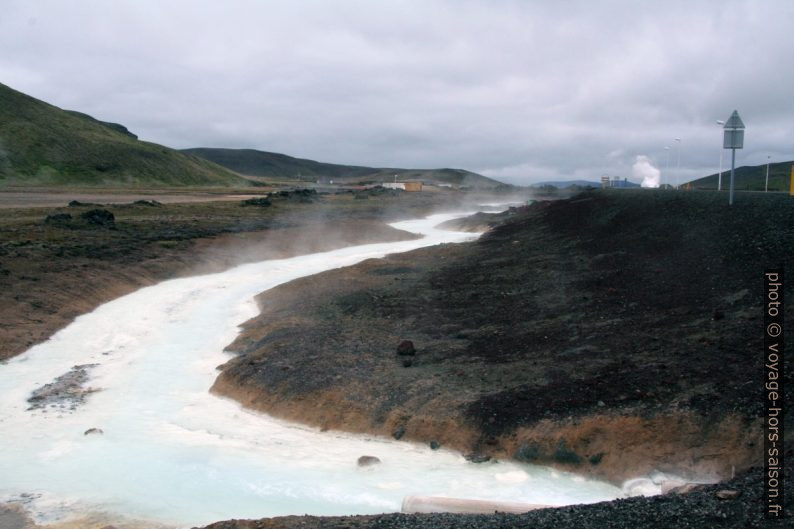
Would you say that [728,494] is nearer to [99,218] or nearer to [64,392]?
[64,392]

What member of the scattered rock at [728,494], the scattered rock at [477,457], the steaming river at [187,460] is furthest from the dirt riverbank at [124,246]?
the scattered rock at [728,494]

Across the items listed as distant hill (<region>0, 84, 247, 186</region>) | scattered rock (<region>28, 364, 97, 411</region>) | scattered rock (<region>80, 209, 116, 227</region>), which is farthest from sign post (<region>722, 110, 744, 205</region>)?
distant hill (<region>0, 84, 247, 186</region>)

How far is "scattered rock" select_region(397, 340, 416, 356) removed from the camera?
20.0m

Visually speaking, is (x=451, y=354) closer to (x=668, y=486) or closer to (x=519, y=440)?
(x=519, y=440)

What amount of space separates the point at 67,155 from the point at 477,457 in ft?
415

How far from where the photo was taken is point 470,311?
2439cm

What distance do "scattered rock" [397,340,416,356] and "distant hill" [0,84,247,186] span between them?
328 feet

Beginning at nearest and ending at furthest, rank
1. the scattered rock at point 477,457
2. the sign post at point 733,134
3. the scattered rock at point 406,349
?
1. the scattered rock at point 477,457
2. the scattered rock at point 406,349
3. the sign post at point 733,134

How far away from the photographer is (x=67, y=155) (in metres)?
124

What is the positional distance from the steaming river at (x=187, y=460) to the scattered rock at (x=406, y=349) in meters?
4.18

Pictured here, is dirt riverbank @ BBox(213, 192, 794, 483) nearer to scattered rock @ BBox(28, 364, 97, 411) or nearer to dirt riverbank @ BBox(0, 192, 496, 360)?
scattered rock @ BBox(28, 364, 97, 411)

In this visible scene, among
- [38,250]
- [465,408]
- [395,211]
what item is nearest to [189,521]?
[465,408]

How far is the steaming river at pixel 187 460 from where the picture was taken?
1284cm

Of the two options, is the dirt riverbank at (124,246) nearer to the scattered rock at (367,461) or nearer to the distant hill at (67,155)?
the scattered rock at (367,461)
